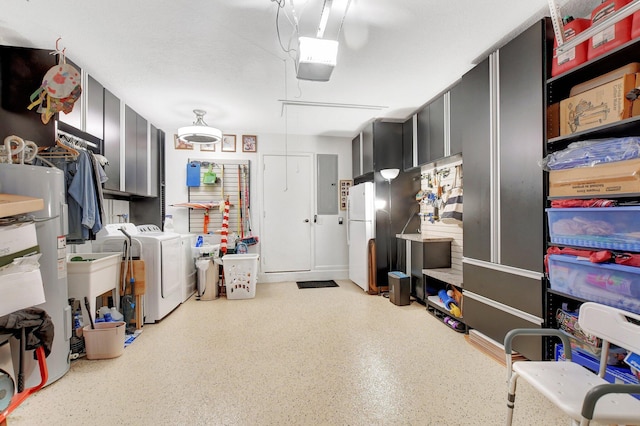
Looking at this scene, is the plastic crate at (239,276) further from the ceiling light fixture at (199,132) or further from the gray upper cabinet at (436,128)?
the gray upper cabinet at (436,128)

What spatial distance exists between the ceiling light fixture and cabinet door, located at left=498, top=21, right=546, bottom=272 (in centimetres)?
338

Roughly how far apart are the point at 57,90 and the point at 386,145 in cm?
376

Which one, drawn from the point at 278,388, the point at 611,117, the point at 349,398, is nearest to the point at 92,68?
the point at 278,388

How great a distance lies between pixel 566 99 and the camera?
1884 millimetres

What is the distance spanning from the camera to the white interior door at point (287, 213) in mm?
5039

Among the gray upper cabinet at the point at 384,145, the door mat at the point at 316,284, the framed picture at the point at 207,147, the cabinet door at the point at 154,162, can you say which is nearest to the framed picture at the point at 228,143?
the framed picture at the point at 207,147

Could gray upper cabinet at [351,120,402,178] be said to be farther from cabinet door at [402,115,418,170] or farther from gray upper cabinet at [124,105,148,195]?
gray upper cabinet at [124,105,148,195]

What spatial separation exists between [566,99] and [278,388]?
281 centimetres

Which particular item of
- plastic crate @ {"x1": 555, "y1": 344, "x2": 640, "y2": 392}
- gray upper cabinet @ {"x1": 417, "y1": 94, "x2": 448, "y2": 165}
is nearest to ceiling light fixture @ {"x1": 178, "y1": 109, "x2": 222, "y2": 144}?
gray upper cabinet @ {"x1": 417, "y1": 94, "x2": 448, "y2": 165}

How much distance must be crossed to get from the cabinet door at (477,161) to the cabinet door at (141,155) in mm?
4084

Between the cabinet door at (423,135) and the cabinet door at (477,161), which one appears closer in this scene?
the cabinet door at (477,161)

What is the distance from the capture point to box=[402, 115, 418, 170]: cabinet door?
13.4 feet

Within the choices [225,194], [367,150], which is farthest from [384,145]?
[225,194]

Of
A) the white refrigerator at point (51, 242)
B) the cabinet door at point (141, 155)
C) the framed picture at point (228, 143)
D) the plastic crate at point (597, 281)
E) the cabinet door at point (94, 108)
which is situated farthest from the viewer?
the framed picture at point (228, 143)
